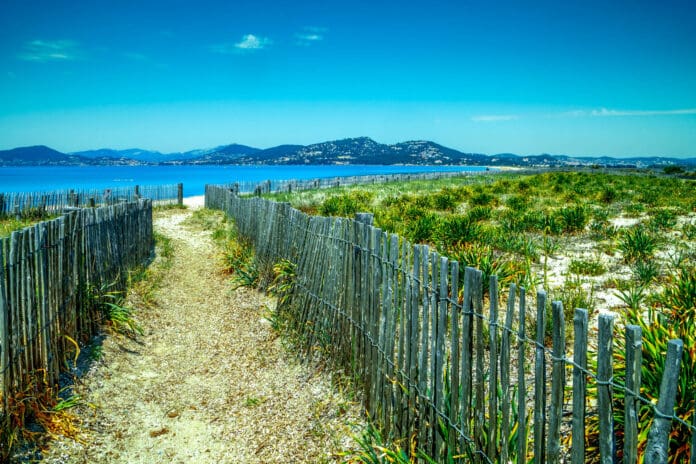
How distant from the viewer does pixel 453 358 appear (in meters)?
3.19

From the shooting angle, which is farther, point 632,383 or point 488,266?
point 488,266

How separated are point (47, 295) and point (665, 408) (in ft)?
17.8

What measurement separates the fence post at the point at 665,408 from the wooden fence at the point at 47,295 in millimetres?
4560

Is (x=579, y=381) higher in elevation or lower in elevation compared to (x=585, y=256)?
higher

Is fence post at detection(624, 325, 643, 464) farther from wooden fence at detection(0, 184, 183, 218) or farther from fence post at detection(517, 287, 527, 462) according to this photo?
wooden fence at detection(0, 184, 183, 218)

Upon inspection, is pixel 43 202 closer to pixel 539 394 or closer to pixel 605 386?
pixel 539 394

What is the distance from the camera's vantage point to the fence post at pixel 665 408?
1661 millimetres

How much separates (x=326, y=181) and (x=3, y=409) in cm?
4583

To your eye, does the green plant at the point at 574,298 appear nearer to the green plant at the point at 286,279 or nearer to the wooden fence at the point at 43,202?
the green plant at the point at 286,279

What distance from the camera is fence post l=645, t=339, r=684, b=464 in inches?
65.4

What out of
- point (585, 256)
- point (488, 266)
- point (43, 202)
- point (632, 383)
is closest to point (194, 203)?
point (43, 202)

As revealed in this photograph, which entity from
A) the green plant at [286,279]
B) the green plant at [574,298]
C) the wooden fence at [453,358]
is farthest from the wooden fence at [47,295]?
the green plant at [574,298]

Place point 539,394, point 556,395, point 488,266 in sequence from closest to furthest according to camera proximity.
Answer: point 556,395 → point 539,394 → point 488,266

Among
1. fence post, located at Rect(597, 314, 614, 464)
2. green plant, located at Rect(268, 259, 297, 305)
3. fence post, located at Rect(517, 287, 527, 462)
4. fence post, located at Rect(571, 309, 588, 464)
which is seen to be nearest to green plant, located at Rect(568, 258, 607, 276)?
green plant, located at Rect(268, 259, 297, 305)
